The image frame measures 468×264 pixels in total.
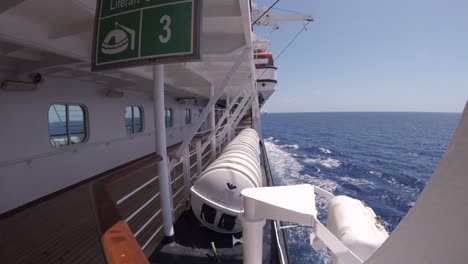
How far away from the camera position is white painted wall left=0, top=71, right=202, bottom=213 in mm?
3639

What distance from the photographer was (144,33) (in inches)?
65.9

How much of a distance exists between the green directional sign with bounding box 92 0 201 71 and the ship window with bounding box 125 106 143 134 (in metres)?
5.58

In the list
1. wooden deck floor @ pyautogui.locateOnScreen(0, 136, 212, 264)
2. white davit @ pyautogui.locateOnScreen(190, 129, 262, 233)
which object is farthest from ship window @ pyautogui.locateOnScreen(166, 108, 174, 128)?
white davit @ pyautogui.locateOnScreen(190, 129, 262, 233)

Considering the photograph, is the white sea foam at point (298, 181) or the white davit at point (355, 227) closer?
the white davit at point (355, 227)

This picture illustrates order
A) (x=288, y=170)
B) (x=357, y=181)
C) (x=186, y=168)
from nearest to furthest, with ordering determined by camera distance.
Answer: (x=186, y=168) < (x=357, y=181) < (x=288, y=170)

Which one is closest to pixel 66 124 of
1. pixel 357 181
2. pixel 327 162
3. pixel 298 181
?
pixel 298 181

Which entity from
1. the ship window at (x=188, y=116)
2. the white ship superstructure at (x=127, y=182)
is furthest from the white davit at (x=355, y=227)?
the ship window at (x=188, y=116)

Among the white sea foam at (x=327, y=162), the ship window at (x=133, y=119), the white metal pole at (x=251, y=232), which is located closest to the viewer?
the white metal pole at (x=251, y=232)

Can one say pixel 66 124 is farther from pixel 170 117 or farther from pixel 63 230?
pixel 170 117

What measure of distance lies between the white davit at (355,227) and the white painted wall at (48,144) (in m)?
4.42

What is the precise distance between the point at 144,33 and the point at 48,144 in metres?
3.79

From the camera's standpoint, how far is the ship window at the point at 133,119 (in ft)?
23.6

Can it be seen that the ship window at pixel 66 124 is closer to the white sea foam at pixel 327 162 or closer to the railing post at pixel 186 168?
the railing post at pixel 186 168

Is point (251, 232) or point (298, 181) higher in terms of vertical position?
point (251, 232)
